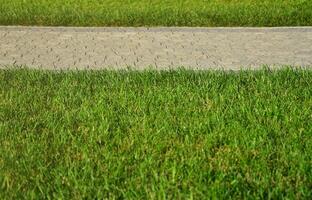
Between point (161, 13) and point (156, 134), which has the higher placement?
point (156, 134)

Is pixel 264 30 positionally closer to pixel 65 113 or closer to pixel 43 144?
pixel 65 113

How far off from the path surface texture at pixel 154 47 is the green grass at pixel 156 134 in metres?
0.91

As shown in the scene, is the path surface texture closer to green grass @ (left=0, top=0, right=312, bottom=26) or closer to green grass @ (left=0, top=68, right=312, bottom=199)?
green grass @ (left=0, top=0, right=312, bottom=26)

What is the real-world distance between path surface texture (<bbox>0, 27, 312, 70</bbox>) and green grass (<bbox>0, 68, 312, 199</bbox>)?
2.99 ft

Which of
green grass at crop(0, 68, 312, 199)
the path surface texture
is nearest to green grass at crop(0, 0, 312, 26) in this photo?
the path surface texture

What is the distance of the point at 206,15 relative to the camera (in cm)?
1148

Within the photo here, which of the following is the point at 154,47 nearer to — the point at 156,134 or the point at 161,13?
the point at 161,13

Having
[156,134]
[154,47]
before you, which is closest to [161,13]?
[154,47]

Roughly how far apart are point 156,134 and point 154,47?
4.25 meters

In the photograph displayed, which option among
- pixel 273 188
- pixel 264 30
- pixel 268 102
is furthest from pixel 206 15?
pixel 273 188

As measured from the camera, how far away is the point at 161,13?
11.7 metres

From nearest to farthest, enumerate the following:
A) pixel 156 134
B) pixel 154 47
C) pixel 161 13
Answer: pixel 156 134 → pixel 154 47 → pixel 161 13

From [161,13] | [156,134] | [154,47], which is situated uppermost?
[156,134]

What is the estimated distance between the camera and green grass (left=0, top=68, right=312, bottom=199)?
3.88 meters
